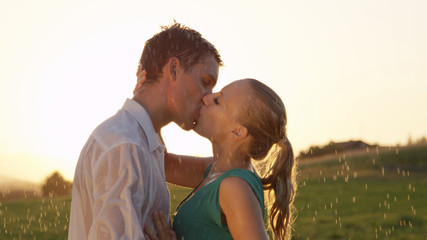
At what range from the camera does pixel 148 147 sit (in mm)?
3549

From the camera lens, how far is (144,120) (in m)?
3.61

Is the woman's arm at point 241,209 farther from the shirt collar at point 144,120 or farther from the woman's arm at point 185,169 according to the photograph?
the woman's arm at point 185,169

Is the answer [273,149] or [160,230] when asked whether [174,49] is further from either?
[160,230]

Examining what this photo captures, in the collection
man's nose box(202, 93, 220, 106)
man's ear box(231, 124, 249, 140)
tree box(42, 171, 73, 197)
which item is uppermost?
man's nose box(202, 93, 220, 106)

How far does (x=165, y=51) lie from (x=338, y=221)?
7.13m

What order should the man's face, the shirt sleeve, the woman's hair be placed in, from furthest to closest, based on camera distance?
the man's face, the woman's hair, the shirt sleeve

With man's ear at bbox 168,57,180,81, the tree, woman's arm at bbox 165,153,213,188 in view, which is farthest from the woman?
the tree

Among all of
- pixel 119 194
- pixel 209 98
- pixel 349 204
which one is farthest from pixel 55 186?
pixel 119 194

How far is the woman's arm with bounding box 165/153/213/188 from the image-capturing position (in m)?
4.74

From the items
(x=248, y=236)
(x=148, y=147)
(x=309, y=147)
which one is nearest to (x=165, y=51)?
(x=148, y=147)

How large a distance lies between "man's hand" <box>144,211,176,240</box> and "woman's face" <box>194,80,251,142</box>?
740mm

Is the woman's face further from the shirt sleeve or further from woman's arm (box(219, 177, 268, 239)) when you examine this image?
the shirt sleeve

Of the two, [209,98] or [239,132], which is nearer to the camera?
[239,132]

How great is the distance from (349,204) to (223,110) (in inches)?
357
